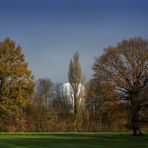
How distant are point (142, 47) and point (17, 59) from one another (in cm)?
2095

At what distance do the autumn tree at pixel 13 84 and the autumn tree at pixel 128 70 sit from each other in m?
11.7

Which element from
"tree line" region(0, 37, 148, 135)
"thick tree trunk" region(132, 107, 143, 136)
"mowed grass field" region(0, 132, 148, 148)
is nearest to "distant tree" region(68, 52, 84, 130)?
"tree line" region(0, 37, 148, 135)

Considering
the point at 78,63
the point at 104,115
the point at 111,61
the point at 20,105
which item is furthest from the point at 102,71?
the point at 78,63

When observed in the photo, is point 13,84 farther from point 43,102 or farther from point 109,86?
point 43,102

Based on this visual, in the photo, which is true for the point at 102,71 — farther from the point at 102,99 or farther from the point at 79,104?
the point at 79,104

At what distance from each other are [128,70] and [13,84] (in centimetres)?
1864

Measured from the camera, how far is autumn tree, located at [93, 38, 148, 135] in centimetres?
6660

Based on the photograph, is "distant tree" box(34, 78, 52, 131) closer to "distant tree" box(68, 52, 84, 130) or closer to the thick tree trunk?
"distant tree" box(68, 52, 84, 130)

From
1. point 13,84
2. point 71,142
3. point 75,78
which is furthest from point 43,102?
point 71,142

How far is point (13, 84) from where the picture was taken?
7125cm

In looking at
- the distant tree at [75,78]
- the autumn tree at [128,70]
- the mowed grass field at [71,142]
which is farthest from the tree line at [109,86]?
the distant tree at [75,78]

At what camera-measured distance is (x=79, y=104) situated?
104 metres

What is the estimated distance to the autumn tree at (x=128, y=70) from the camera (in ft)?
219

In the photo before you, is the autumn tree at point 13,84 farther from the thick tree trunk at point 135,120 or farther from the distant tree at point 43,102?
the distant tree at point 43,102
